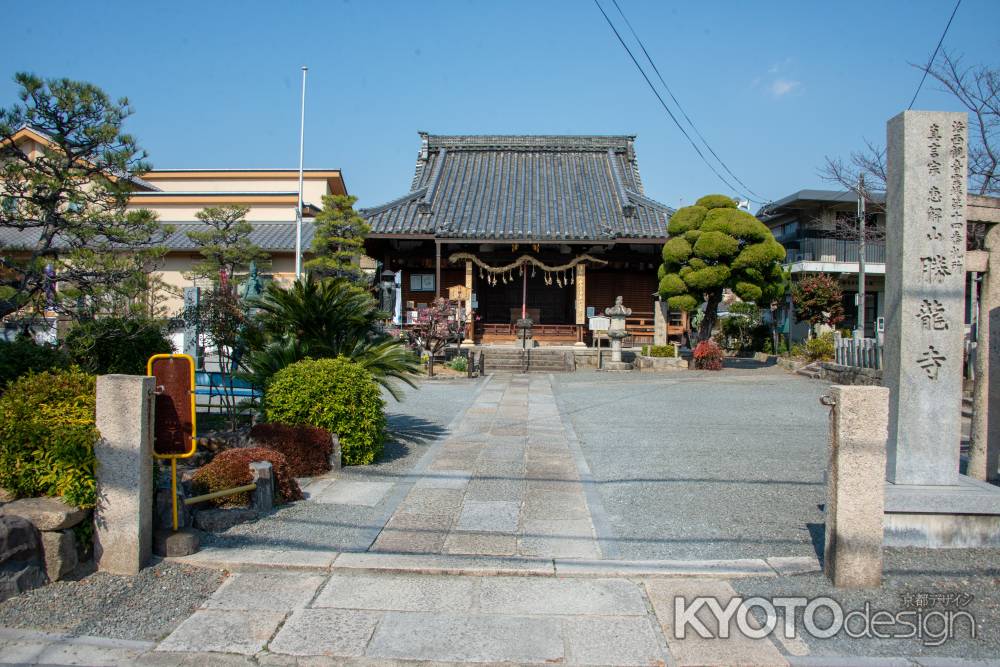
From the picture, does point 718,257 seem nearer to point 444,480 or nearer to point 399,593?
point 444,480

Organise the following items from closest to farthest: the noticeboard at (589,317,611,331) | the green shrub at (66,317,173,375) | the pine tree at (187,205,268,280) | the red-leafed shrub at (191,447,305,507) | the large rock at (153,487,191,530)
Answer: the large rock at (153,487,191,530) → the red-leafed shrub at (191,447,305,507) → the green shrub at (66,317,173,375) → the pine tree at (187,205,268,280) → the noticeboard at (589,317,611,331)

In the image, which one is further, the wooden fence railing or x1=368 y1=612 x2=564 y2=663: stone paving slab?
the wooden fence railing

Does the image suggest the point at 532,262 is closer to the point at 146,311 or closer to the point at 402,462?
the point at 402,462

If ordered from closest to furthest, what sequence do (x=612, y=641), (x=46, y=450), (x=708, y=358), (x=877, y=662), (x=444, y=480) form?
(x=877, y=662)
(x=612, y=641)
(x=46, y=450)
(x=444, y=480)
(x=708, y=358)

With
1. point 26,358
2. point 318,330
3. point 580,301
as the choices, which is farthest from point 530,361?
point 26,358

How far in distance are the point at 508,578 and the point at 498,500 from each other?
1.89 meters

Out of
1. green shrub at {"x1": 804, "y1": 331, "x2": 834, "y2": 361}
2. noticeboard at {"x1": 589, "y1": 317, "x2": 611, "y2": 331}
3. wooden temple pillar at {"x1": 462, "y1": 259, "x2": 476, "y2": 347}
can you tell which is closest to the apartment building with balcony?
green shrub at {"x1": 804, "y1": 331, "x2": 834, "y2": 361}

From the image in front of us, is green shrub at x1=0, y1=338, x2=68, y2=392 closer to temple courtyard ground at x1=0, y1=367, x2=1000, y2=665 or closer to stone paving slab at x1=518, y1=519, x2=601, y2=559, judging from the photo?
temple courtyard ground at x1=0, y1=367, x2=1000, y2=665

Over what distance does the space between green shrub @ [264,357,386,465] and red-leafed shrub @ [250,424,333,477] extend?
185 millimetres

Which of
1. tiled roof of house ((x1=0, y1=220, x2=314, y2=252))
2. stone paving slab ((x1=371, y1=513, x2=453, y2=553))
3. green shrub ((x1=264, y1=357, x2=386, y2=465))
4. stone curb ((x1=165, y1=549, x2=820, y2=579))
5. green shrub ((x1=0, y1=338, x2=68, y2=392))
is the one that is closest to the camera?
stone curb ((x1=165, y1=549, x2=820, y2=579))

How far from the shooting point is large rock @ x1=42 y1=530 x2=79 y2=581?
435 centimetres

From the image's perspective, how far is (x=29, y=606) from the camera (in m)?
4.09

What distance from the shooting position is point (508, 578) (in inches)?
182

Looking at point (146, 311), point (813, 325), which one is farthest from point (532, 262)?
point (146, 311)
